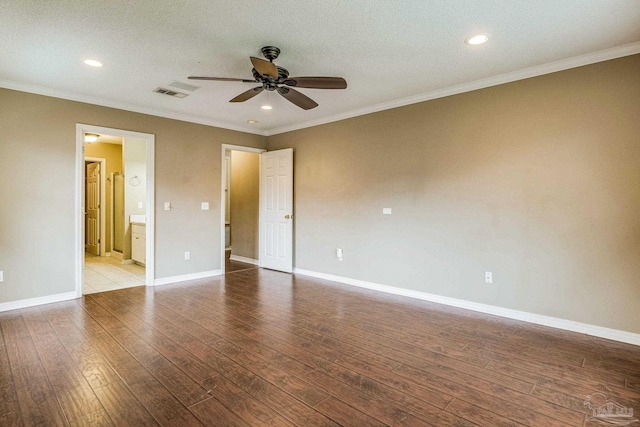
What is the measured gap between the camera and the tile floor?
4.94m

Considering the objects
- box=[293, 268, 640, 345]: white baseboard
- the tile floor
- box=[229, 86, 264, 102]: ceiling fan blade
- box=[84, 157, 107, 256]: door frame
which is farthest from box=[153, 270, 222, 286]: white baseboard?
A: box=[84, 157, 107, 256]: door frame

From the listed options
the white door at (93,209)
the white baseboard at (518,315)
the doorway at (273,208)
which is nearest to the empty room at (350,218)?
the white baseboard at (518,315)

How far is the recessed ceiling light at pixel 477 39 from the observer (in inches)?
108

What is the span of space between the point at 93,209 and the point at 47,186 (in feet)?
14.7

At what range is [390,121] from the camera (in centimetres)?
463

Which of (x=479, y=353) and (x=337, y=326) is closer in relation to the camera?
(x=479, y=353)

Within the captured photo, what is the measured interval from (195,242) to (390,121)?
3719 millimetres

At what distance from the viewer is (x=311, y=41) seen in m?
2.84

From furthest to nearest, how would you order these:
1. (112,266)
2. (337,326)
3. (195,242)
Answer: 1. (112,266)
2. (195,242)
3. (337,326)

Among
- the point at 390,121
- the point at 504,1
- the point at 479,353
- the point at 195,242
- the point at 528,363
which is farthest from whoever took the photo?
the point at 195,242

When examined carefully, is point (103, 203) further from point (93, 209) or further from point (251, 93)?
point (251, 93)

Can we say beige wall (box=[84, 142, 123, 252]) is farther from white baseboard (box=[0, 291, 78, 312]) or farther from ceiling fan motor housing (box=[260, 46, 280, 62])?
ceiling fan motor housing (box=[260, 46, 280, 62])

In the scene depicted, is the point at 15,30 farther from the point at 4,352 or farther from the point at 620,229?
the point at 620,229

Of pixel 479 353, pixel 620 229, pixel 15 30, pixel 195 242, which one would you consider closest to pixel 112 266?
pixel 195 242
